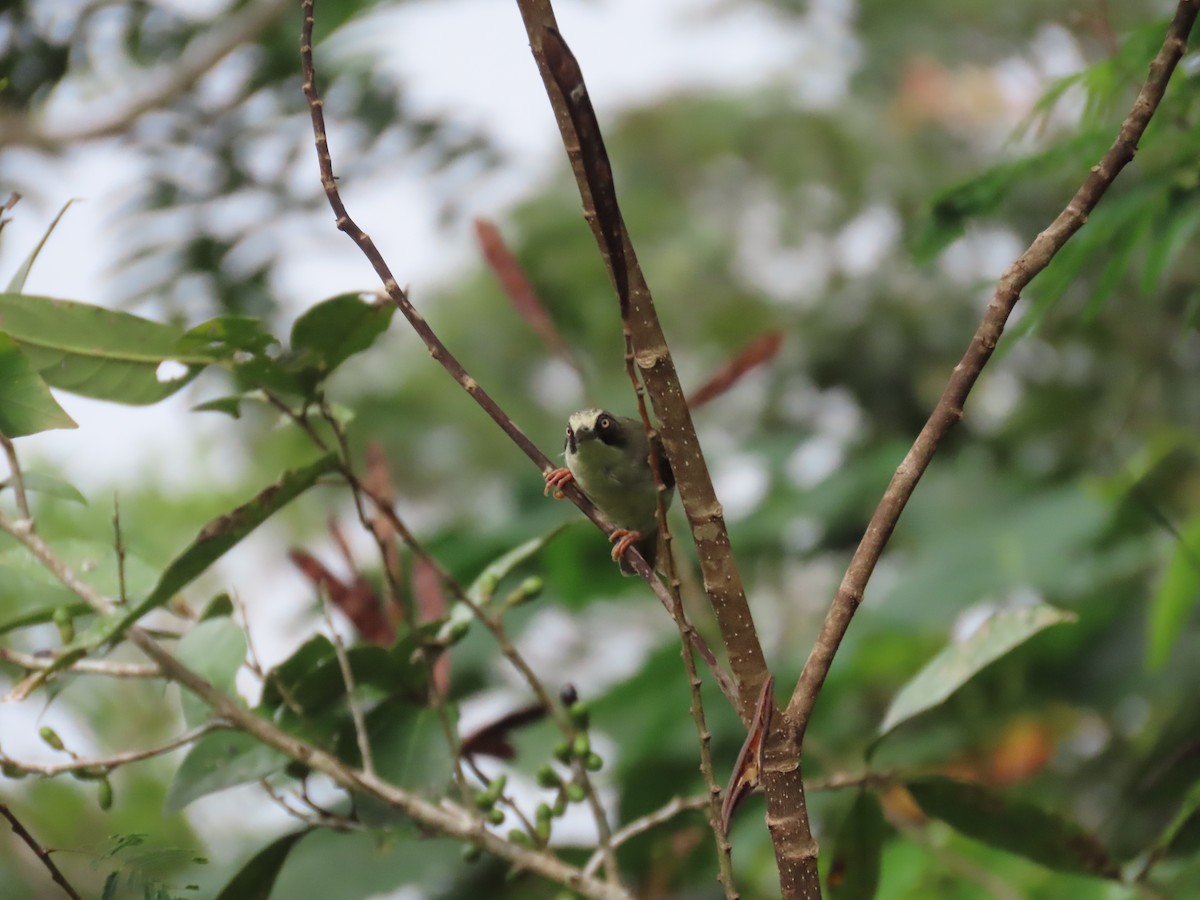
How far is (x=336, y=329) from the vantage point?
1511mm

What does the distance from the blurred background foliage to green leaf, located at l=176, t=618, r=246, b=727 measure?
0.65 ft

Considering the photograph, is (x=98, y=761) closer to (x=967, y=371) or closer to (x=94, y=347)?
(x=94, y=347)

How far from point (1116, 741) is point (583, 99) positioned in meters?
2.68

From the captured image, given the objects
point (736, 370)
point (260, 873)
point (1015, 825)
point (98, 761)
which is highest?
point (736, 370)

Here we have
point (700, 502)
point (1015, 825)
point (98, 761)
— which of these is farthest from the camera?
point (1015, 825)

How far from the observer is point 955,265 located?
464 cm

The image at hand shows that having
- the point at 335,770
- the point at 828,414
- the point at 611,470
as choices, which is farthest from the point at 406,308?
the point at 828,414

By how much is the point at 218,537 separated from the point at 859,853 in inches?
34.6

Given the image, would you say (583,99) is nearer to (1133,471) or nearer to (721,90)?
(1133,471)

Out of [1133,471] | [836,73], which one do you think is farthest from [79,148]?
[836,73]

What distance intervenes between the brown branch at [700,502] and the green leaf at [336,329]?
563 millimetres

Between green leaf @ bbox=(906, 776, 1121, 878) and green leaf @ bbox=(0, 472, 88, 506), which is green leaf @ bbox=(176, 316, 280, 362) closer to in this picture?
green leaf @ bbox=(0, 472, 88, 506)

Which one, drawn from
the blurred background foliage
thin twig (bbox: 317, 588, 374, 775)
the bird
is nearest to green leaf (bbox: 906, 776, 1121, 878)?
the blurred background foliage

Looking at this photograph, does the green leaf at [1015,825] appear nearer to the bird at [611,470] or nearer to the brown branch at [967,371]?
the brown branch at [967,371]
